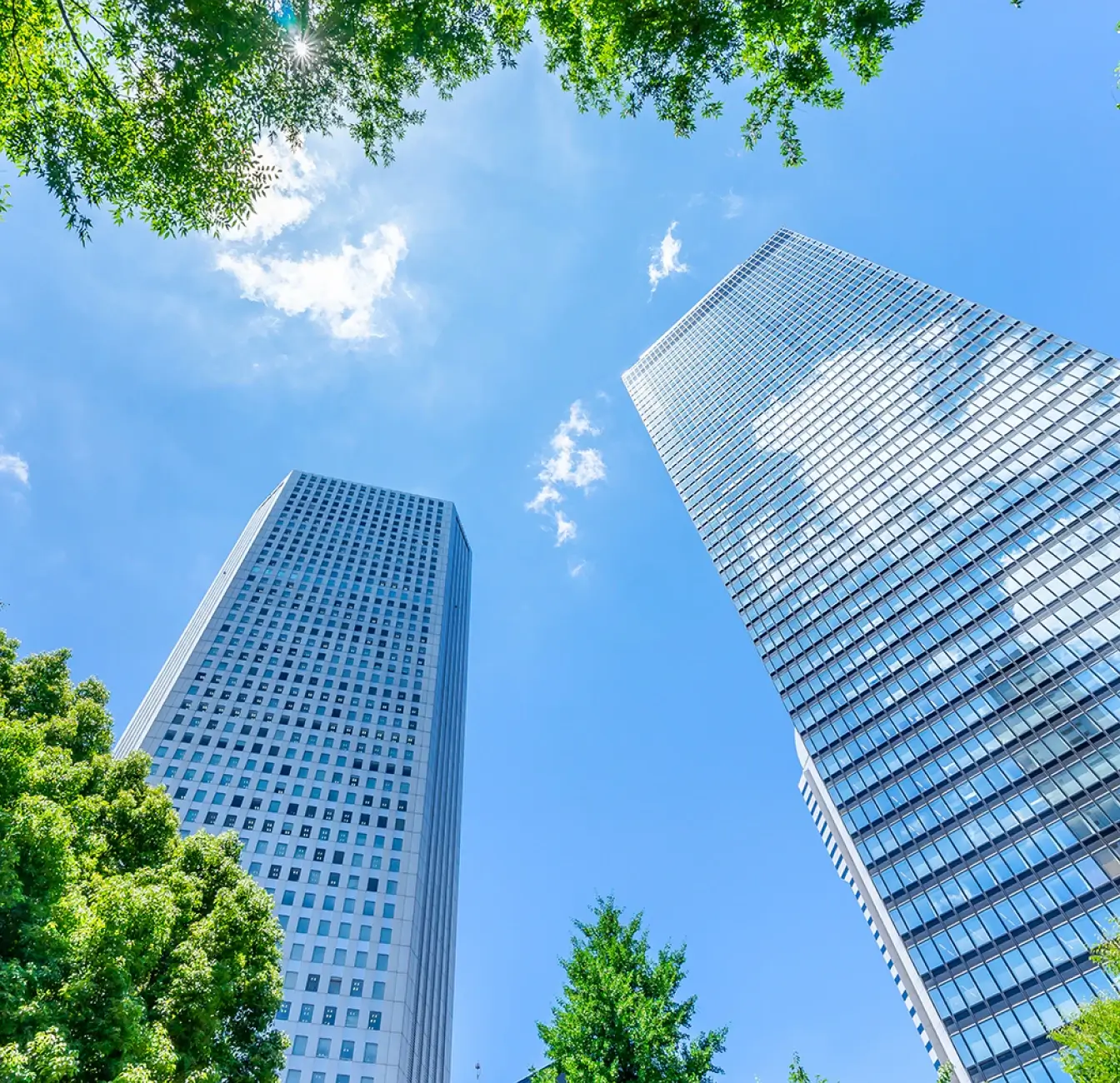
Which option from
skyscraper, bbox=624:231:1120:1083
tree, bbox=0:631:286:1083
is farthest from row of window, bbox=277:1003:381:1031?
skyscraper, bbox=624:231:1120:1083

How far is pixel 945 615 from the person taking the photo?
7025cm

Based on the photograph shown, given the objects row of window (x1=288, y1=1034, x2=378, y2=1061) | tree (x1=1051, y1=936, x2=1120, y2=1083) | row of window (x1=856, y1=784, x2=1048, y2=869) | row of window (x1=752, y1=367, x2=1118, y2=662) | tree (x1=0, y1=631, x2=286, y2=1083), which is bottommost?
tree (x1=1051, y1=936, x2=1120, y2=1083)

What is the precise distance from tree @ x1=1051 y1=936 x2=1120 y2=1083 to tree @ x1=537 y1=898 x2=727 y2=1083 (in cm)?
921

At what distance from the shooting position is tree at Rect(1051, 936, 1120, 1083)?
14.8 meters

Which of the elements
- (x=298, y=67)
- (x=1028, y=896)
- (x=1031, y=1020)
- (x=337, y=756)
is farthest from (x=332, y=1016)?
(x=298, y=67)

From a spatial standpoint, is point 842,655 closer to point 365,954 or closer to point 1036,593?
point 1036,593

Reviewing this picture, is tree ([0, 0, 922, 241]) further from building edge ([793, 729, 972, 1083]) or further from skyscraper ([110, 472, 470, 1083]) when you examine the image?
building edge ([793, 729, 972, 1083])

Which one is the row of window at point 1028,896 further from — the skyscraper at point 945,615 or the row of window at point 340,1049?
the row of window at point 340,1049

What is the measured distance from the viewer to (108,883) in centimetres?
1289

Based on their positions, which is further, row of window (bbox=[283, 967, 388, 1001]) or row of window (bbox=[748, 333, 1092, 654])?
row of window (bbox=[748, 333, 1092, 654])

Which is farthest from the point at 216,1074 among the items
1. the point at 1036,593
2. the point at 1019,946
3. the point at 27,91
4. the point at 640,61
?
the point at 1036,593

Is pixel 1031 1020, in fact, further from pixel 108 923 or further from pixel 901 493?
pixel 108 923

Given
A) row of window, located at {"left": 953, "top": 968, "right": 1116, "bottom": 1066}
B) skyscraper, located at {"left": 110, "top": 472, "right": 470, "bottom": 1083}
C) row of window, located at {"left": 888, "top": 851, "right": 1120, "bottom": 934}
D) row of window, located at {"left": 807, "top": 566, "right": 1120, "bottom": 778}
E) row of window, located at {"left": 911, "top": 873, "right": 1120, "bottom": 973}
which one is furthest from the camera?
row of window, located at {"left": 807, "top": 566, "right": 1120, "bottom": 778}

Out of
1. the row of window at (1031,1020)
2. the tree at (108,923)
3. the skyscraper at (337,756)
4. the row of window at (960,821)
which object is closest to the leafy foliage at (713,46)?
the tree at (108,923)
